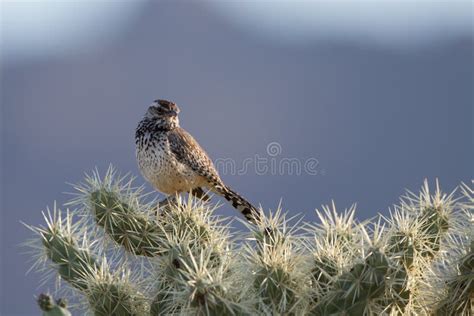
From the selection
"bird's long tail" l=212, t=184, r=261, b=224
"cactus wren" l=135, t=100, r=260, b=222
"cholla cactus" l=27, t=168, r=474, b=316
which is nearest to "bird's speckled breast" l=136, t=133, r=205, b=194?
"cactus wren" l=135, t=100, r=260, b=222

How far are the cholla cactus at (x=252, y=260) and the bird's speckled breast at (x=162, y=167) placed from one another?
1.23 meters

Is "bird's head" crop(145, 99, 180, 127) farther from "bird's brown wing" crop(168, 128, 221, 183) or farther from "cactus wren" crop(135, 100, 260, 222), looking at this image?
"bird's brown wing" crop(168, 128, 221, 183)

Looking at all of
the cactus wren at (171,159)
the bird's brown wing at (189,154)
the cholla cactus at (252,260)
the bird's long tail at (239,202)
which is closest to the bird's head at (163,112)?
the cactus wren at (171,159)

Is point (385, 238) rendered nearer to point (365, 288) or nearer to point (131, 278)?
point (365, 288)

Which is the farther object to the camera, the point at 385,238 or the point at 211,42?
the point at 211,42

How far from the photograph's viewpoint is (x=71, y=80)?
116188mm

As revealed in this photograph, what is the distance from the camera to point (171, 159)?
782cm

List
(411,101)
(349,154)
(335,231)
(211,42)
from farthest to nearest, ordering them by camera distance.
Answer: (211,42), (411,101), (349,154), (335,231)

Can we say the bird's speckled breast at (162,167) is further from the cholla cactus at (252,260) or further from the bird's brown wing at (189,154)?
the cholla cactus at (252,260)

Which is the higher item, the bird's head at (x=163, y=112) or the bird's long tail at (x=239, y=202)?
the bird's head at (x=163, y=112)

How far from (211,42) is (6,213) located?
273 ft

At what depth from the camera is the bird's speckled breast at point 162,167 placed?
7.76 m

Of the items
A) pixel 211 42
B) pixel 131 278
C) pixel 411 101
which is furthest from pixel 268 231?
pixel 211 42

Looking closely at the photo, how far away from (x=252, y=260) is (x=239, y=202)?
2.37m
